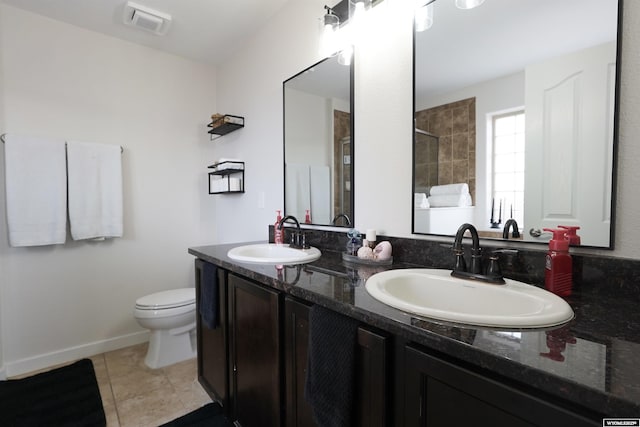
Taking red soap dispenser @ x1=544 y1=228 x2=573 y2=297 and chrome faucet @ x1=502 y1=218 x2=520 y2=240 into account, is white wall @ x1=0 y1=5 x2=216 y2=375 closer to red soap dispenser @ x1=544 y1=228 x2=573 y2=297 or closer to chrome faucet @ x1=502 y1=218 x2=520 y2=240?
chrome faucet @ x1=502 y1=218 x2=520 y2=240

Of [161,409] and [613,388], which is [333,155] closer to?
[613,388]

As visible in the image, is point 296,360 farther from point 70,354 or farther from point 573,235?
point 70,354

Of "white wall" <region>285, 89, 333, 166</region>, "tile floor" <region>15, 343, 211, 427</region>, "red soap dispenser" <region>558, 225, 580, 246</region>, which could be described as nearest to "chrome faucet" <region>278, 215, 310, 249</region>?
"white wall" <region>285, 89, 333, 166</region>

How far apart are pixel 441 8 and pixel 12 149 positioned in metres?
2.67

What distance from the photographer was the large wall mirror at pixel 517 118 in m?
0.88

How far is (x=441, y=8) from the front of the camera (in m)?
1.23

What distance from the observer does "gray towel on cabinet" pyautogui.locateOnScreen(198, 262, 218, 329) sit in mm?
1581

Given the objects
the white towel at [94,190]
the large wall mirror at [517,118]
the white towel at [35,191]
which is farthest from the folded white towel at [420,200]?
the white towel at [35,191]

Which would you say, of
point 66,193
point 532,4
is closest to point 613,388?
point 532,4

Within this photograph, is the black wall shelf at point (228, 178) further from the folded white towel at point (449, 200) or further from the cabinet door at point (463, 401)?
the cabinet door at point (463, 401)

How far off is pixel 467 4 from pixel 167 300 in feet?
7.81

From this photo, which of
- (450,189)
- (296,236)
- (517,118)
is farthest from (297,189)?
(517,118)

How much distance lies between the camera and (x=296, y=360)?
3.50 feet

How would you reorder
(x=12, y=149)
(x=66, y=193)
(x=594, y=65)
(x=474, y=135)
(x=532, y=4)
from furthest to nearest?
(x=66, y=193) < (x=12, y=149) < (x=474, y=135) < (x=532, y=4) < (x=594, y=65)
